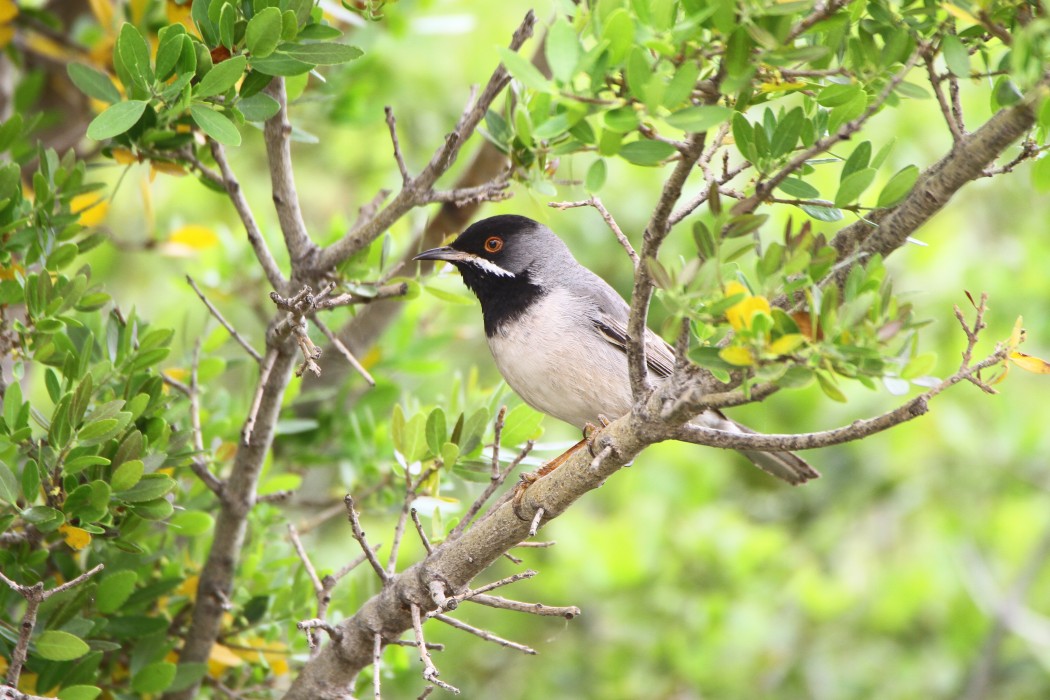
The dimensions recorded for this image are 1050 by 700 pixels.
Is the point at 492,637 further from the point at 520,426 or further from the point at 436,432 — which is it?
the point at 520,426

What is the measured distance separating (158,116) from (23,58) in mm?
2431

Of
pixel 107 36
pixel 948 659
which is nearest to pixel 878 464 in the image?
pixel 948 659

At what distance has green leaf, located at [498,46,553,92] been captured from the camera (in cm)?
236

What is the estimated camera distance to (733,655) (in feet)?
23.0

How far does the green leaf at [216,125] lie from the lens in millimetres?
3227

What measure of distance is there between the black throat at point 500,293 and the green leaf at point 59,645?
7.61 ft

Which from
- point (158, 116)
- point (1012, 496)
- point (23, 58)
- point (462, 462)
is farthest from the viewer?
point (1012, 496)

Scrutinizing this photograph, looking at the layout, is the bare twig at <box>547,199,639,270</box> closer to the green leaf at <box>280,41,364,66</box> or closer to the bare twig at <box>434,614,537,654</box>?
the green leaf at <box>280,41,364,66</box>

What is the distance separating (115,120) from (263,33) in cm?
50

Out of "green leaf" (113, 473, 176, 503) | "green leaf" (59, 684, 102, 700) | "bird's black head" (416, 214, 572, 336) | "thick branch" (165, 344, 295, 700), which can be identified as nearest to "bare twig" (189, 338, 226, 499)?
"thick branch" (165, 344, 295, 700)

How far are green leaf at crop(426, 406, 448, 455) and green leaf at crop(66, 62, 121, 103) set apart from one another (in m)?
1.54

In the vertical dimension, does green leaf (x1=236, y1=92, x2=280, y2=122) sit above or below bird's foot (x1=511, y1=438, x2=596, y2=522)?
above

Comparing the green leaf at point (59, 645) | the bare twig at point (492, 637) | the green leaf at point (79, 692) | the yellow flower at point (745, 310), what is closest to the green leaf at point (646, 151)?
the yellow flower at point (745, 310)

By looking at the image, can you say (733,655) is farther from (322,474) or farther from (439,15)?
(439,15)
